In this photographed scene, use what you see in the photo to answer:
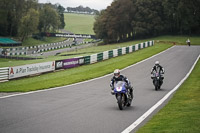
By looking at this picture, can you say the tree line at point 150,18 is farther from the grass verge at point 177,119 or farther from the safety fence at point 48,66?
the grass verge at point 177,119

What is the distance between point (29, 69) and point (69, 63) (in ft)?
26.2

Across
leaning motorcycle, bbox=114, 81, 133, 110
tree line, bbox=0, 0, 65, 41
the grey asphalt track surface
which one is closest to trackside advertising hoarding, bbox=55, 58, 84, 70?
the grey asphalt track surface

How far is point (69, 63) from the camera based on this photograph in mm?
38906

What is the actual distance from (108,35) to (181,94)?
7957cm

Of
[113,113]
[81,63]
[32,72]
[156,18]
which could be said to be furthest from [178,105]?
[156,18]

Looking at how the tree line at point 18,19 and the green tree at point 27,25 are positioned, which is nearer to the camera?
the green tree at point 27,25

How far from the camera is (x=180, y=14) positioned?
93.7 meters

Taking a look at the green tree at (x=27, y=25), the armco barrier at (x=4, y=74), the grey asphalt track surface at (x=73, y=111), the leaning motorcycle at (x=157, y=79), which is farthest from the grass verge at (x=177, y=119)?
the green tree at (x=27, y=25)

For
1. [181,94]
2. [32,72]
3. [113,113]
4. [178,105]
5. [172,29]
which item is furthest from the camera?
[172,29]

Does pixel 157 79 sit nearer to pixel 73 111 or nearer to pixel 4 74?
pixel 73 111

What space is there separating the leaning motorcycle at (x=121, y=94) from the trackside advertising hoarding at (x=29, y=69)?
632 inches

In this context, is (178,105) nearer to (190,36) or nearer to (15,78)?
(15,78)

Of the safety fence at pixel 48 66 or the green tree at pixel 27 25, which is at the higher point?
the green tree at pixel 27 25

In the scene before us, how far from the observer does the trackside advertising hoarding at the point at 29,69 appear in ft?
96.8
